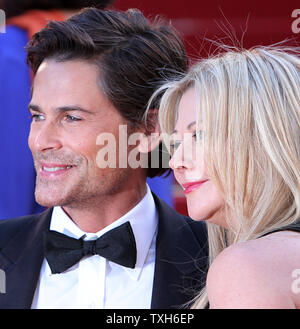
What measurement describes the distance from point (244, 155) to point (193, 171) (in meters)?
0.18

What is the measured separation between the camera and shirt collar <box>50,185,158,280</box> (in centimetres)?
179

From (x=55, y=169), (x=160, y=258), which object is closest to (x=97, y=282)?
(x=160, y=258)

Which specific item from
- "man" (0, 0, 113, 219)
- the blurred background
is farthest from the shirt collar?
"man" (0, 0, 113, 219)

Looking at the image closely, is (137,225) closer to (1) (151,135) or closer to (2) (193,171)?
(1) (151,135)

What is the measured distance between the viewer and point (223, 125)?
1.33 meters

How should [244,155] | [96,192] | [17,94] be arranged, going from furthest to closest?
[17,94] < [96,192] < [244,155]

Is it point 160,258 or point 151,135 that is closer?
point 160,258

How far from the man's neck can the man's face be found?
0.03 m

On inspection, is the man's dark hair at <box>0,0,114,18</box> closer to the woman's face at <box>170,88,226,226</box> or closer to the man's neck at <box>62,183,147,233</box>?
the man's neck at <box>62,183,147,233</box>

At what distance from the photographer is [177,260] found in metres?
1.73

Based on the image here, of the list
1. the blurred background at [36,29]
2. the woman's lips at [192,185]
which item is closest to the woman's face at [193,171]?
the woman's lips at [192,185]

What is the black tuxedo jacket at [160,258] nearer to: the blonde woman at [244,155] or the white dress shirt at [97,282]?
the white dress shirt at [97,282]

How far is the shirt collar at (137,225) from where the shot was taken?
179cm

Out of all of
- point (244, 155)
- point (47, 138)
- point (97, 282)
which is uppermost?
point (47, 138)
